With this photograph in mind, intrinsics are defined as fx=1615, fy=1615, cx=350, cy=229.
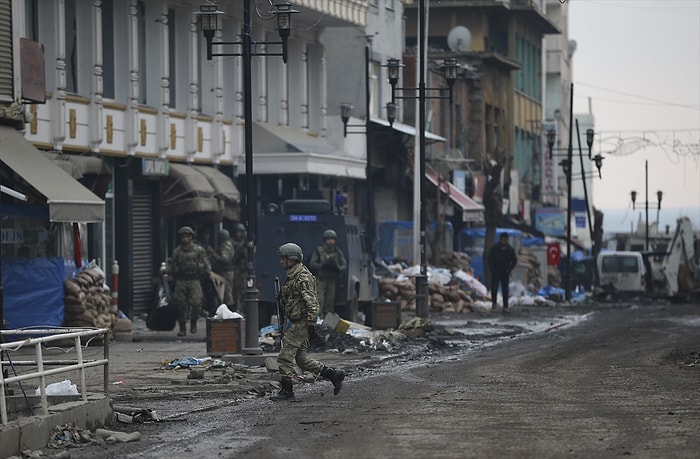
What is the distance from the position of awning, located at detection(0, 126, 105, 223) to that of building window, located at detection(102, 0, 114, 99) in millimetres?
7088

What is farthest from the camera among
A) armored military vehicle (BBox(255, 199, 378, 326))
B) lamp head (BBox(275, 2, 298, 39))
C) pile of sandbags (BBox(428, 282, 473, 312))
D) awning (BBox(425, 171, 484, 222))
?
awning (BBox(425, 171, 484, 222))

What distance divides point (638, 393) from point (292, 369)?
145 inches

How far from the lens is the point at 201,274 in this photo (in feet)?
90.7

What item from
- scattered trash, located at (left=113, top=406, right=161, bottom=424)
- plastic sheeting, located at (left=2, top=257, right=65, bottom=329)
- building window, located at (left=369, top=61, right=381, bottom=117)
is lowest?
scattered trash, located at (left=113, top=406, right=161, bottom=424)

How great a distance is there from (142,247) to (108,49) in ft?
14.7

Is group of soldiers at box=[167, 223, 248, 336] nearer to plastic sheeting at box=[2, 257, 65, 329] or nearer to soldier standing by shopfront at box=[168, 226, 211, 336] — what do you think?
soldier standing by shopfront at box=[168, 226, 211, 336]

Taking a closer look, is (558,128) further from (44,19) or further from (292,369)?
(292,369)

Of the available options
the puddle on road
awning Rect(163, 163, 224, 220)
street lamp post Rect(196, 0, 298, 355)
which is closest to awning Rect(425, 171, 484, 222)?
the puddle on road

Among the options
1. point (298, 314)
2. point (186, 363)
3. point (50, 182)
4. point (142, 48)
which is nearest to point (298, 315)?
point (298, 314)

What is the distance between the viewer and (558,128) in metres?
93.4

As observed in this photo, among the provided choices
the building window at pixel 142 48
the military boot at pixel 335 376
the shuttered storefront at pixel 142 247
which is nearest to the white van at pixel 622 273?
the shuttered storefront at pixel 142 247

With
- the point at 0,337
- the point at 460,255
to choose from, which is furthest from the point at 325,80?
the point at 0,337

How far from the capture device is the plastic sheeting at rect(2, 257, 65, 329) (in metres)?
25.8

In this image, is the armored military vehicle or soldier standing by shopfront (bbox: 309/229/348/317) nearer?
soldier standing by shopfront (bbox: 309/229/348/317)
